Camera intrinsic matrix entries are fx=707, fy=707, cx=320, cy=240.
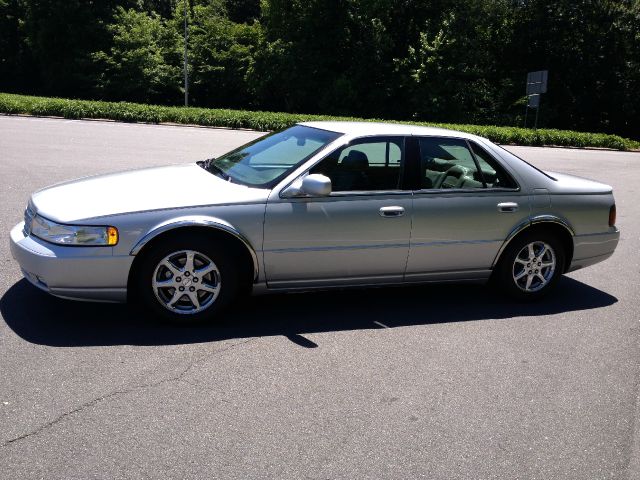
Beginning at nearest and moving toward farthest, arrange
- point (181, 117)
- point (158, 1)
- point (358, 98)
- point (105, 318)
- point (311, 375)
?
point (311, 375), point (105, 318), point (181, 117), point (358, 98), point (158, 1)

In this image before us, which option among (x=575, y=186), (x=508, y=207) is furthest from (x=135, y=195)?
(x=575, y=186)

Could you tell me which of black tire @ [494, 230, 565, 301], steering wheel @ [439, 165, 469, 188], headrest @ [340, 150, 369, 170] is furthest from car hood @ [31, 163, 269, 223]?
black tire @ [494, 230, 565, 301]

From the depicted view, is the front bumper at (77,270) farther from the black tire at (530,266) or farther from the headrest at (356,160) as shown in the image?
the black tire at (530,266)

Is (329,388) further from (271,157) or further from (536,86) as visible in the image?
(536,86)

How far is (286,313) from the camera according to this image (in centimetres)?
564

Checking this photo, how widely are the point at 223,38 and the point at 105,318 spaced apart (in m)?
46.0

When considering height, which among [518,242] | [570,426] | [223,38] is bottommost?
[570,426]

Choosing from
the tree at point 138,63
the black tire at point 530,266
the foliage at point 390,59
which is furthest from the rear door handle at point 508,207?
the tree at point 138,63

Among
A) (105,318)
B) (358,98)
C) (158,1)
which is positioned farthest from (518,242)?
(158,1)

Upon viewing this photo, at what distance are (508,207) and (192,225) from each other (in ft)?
8.86

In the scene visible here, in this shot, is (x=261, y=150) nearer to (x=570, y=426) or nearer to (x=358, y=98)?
(x=570, y=426)

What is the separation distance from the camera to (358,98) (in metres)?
46.1

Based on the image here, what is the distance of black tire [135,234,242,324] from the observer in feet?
16.4

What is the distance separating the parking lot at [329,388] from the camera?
3.48 meters
